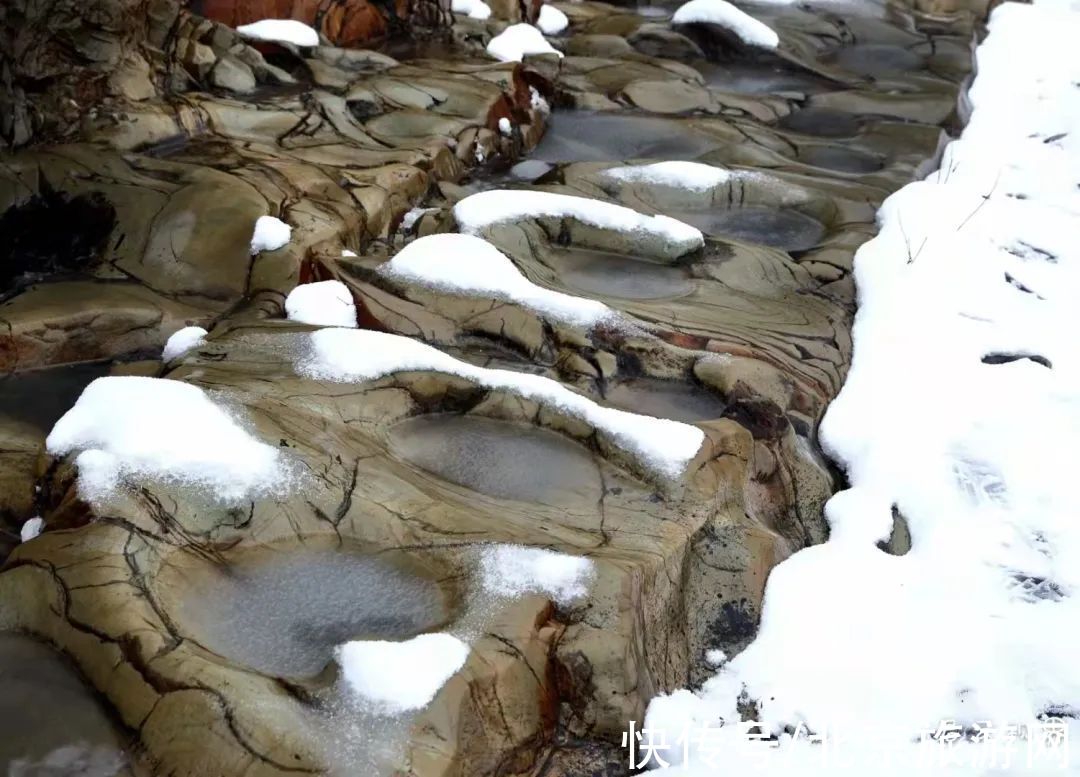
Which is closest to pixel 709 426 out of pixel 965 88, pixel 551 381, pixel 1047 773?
pixel 551 381

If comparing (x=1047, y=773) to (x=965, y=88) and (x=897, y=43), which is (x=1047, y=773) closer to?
(x=965, y=88)

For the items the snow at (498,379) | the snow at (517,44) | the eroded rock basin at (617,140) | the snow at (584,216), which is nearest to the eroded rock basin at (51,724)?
the snow at (498,379)

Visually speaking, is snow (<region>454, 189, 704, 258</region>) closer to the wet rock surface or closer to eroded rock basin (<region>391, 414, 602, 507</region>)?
the wet rock surface

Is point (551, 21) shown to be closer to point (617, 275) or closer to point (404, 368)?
point (617, 275)

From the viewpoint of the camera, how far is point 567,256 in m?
4.79

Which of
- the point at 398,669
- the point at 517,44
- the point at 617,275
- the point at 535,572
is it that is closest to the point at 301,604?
the point at 398,669

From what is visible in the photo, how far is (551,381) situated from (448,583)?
0.98 meters

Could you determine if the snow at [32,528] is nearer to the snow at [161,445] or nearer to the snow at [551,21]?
Result: the snow at [161,445]

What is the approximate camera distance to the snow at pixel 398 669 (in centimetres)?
246

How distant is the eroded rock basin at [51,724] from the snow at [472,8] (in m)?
6.46

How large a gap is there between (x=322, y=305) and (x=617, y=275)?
4.39 feet

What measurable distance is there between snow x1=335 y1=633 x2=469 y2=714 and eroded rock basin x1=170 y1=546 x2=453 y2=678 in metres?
0.12

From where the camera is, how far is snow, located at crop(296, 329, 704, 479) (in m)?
3.34

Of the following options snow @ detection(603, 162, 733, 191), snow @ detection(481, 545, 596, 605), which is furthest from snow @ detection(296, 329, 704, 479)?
snow @ detection(603, 162, 733, 191)
